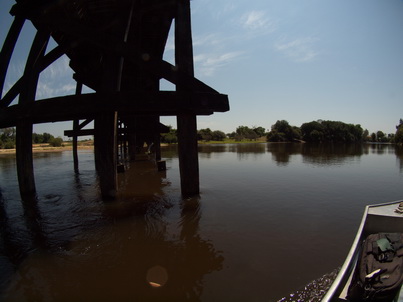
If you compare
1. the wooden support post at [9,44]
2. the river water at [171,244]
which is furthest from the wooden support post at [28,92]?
the river water at [171,244]

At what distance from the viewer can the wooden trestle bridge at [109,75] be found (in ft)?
13.6

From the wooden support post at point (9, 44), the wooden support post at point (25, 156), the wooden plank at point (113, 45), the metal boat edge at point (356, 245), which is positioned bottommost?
the metal boat edge at point (356, 245)

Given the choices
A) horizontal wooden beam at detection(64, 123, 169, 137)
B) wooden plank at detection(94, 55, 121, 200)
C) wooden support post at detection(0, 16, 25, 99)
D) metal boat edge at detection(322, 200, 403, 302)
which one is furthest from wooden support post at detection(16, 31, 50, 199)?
metal boat edge at detection(322, 200, 403, 302)

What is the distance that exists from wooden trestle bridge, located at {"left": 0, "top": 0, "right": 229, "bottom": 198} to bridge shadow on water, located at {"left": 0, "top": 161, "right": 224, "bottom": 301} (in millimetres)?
1307

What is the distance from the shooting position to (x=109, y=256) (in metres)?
3.16

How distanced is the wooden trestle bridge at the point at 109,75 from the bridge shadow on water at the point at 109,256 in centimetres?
131

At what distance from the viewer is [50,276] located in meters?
2.68

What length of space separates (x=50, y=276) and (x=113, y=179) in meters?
2.87

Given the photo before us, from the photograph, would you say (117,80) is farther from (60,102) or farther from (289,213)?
(289,213)

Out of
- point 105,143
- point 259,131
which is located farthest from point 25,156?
point 259,131

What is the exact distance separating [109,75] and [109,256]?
380 centimetres

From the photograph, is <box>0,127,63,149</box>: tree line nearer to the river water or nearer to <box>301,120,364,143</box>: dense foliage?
the river water

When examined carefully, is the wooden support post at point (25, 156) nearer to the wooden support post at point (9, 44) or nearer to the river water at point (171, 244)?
the river water at point (171, 244)

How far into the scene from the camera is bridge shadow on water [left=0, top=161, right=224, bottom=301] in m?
2.42
